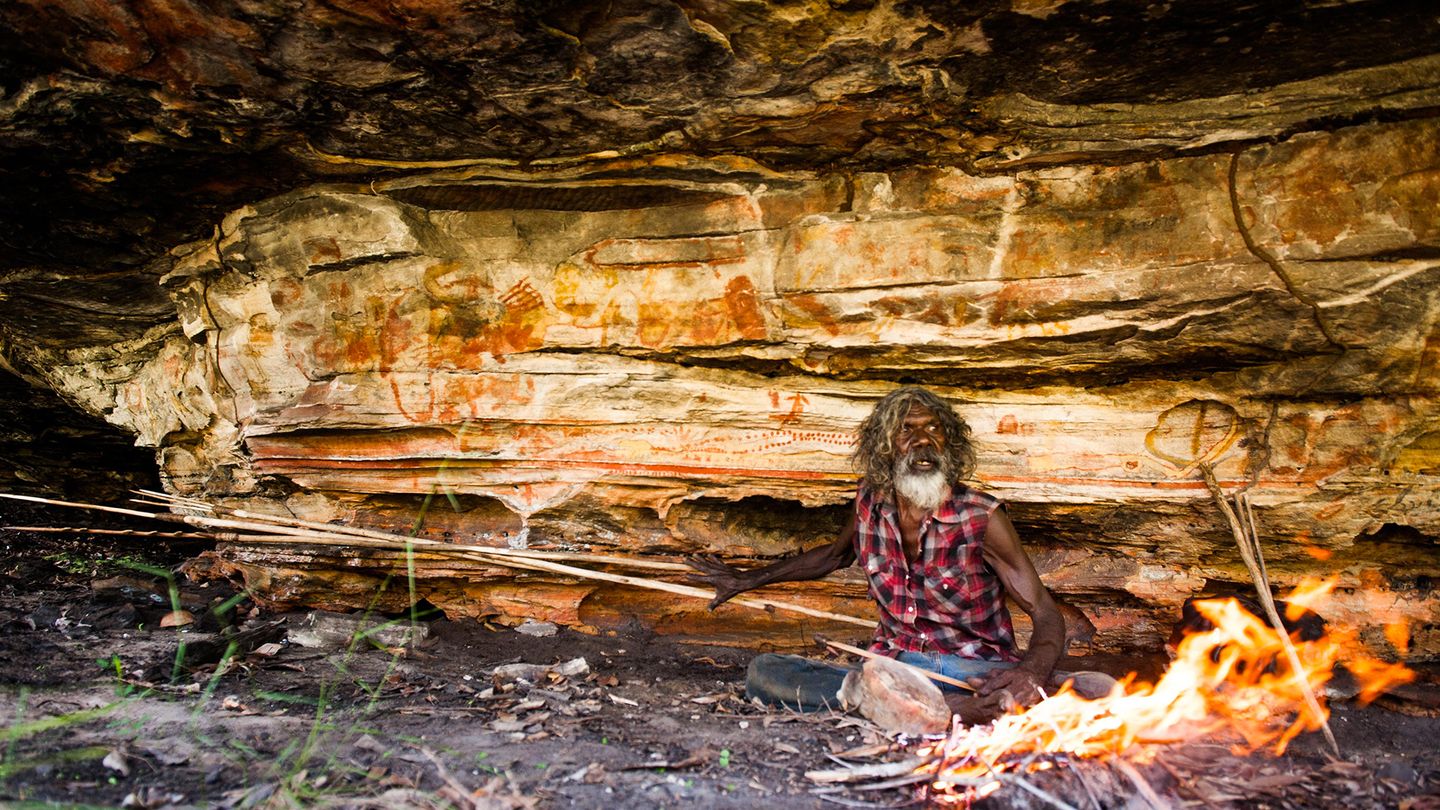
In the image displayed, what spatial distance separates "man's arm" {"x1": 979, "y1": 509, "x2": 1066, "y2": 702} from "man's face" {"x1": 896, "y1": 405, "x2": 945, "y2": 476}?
0.36 metres

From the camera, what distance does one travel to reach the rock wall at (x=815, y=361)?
3893 mm

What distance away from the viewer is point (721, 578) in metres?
4.39

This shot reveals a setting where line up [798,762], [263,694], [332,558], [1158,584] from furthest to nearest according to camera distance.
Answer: [332,558] < [1158,584] < [263,694] < [798,762]

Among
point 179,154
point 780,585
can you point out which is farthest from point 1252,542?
point 179,154

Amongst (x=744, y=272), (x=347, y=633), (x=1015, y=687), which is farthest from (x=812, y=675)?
(x=347, y=633)

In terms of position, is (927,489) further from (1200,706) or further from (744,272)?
(1200,706)

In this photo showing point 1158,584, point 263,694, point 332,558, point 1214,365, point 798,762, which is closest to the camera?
point 798,762

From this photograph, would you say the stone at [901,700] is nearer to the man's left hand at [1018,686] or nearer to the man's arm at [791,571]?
the man's left hand at [1018,686]

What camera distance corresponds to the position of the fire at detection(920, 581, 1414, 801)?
124 inches

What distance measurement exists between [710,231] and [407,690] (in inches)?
103

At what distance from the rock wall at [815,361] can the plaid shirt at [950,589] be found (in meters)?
0.78

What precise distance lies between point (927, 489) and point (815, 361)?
1038mm

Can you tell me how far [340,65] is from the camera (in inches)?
135

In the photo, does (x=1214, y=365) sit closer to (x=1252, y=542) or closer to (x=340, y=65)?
(x=1252, y=542)
